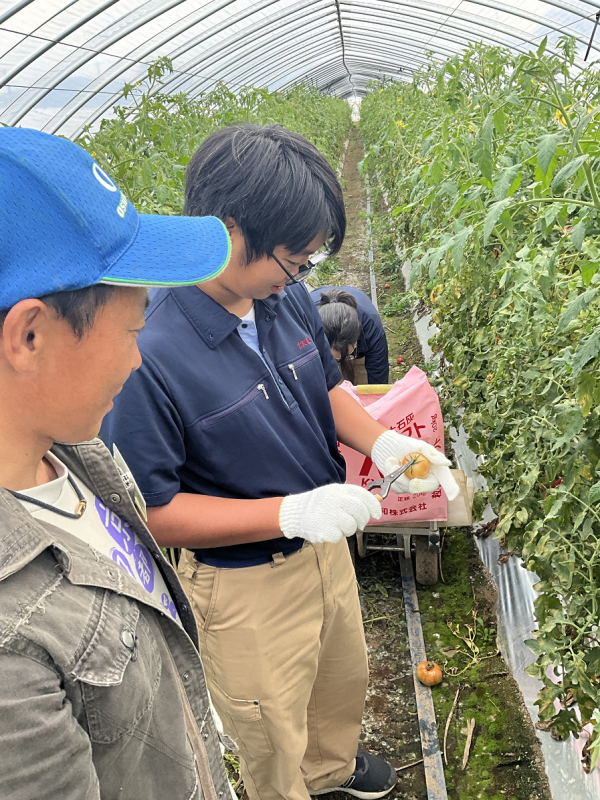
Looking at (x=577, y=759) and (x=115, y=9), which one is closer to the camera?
(x=577, y=759)

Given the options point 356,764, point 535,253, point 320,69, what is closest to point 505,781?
point 356,764

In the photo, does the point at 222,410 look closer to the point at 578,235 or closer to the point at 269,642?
the point at 269,642

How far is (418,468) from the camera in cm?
192

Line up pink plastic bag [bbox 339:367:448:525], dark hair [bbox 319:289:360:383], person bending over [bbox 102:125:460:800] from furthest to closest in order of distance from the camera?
dark hair [bbox 319:289:360:383]
pink plastic bag [bbox 339:367:448:525]
person bending over [bbox 102:125:460:800]

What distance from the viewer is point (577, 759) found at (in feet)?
6.22

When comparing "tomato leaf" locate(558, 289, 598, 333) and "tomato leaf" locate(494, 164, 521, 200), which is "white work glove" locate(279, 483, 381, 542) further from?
"tomato leaf" locate(494, 164, 521, 200)

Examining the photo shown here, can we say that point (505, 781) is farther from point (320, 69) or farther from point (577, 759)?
point (320, 69)

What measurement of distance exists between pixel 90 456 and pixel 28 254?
433 mm

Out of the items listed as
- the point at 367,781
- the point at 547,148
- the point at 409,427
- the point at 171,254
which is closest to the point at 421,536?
the point at 409,427

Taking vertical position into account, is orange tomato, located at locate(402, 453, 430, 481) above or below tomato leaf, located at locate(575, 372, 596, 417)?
below

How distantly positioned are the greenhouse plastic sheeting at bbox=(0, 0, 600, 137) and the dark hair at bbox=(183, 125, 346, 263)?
232 inches

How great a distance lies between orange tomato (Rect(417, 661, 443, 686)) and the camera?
2492mm

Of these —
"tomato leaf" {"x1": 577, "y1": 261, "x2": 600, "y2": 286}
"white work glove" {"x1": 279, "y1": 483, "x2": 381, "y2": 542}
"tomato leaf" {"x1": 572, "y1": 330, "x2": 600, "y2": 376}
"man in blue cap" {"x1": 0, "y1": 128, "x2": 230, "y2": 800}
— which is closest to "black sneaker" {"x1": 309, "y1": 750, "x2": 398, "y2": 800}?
"white work glove" {"x1": 279, "y1": 483, "x2": 381, "y2": 542}

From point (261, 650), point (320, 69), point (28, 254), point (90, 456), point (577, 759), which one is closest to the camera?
point (28, 254)
